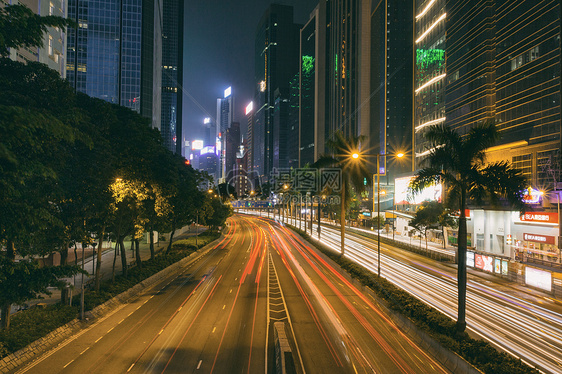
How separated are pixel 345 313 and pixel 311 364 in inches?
277

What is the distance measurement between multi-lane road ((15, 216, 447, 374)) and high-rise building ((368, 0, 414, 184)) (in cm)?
8948

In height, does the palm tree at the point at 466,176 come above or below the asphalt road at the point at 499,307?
above

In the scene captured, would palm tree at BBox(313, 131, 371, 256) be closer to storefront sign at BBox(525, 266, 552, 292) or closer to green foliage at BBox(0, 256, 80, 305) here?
storefront sign at BBox(525, 266, 552, 292)

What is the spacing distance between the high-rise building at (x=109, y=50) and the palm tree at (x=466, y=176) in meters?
95.9

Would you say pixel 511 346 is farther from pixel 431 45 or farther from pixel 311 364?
pixel 431 45

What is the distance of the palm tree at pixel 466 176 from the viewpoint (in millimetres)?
14899

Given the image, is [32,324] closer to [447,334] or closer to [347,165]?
[447,334]

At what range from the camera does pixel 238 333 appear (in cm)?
1755

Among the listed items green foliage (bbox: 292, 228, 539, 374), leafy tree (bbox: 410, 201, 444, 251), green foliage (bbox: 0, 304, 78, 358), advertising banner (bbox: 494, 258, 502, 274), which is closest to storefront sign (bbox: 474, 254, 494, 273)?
advertising banner (bbox: 494, 258, 502, 274)

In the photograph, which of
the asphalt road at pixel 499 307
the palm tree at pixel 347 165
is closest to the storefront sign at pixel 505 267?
the asphalt road at pixel 499 307

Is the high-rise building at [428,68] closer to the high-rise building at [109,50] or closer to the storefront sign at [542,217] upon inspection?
the storefront sign at [542,217]

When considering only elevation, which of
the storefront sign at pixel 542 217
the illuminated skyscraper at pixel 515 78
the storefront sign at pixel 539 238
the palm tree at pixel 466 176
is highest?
the illuminated skyscraper at pixel 515 78

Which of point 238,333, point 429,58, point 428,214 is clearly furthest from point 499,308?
point 429,58

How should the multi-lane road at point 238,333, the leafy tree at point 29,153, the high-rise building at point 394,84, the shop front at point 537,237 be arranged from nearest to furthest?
the leafy tree at point 29,153, the multi-lane road at point 238,333, the shop front at point 537,237, the high-rise building at point 394,84
